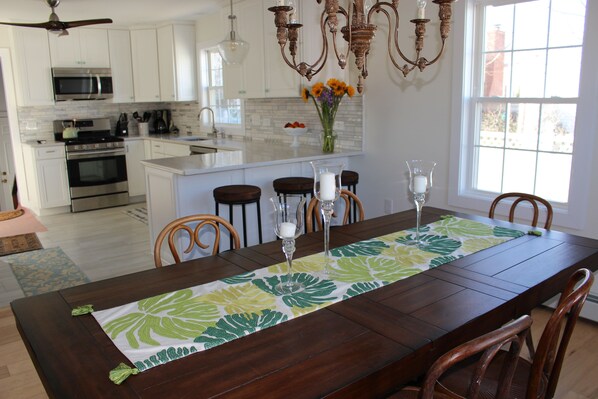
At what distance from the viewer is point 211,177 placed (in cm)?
381

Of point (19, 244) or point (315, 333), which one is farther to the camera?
point (19, 244)

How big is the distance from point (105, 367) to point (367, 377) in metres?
0.67

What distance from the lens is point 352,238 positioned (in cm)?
235

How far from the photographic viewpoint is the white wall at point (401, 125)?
3748mm

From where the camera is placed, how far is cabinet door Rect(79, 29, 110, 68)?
6.53 m

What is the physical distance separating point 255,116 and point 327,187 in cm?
415

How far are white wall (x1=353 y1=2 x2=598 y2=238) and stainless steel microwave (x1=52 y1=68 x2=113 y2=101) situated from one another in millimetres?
4133

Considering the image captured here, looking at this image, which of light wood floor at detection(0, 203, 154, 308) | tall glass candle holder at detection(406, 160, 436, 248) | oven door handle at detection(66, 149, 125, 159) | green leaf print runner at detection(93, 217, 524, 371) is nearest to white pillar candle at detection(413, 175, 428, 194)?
tall glass candle holder at detection(406, 160, 436, 248)

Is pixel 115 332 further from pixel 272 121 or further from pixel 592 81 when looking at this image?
pixel 272 121

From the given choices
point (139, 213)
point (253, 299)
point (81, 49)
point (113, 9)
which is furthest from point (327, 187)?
point (81, 49)

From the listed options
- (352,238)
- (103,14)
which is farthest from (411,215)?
(103,14)

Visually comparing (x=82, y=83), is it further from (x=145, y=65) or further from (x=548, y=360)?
(x=548, y=360)

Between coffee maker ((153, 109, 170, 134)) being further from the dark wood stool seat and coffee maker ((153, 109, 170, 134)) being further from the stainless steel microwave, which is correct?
the dark wood stool seat

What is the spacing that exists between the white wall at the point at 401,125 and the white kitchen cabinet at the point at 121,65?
13.4ft
